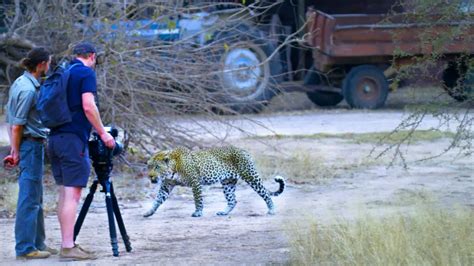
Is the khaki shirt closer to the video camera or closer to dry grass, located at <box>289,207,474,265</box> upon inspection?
the video camera

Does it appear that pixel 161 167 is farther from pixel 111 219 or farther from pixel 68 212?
pixel 68 212

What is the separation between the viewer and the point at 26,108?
28.7 ft

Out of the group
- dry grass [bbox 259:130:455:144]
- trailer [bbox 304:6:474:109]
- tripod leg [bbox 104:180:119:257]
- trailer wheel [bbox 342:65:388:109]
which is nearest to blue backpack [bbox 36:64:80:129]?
tripod leg [bbox 104:180:119:257]

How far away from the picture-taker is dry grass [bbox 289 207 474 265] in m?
7.46

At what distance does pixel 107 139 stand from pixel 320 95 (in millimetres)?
15064

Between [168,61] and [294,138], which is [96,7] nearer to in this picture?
[168,61]

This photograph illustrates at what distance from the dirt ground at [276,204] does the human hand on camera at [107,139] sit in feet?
3.28

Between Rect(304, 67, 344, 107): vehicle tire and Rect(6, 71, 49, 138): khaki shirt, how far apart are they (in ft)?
46.2

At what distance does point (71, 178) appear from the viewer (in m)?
8.59

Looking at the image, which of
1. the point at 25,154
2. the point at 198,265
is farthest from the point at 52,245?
the point at 198,265

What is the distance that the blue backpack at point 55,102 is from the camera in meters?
8.47

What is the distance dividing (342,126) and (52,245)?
409 inches

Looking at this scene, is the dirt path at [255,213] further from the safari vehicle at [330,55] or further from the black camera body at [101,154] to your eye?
the safari vehicle at [330,55]

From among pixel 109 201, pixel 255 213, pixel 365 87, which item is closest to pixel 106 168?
pixel 109 201
